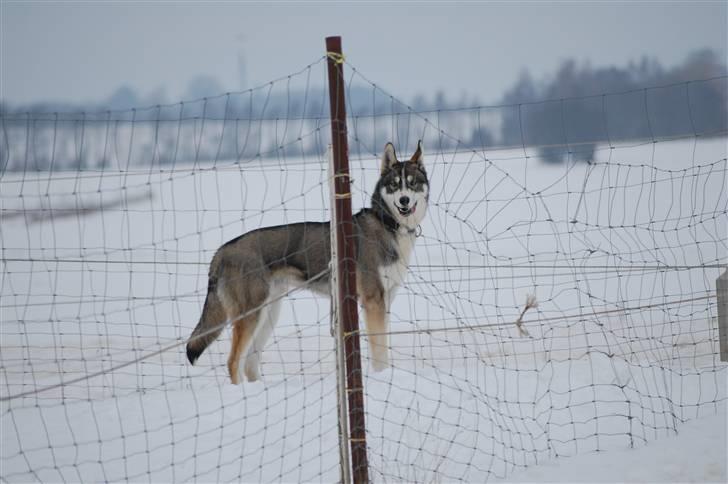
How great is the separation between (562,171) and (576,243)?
29.4 feet

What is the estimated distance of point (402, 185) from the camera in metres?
5.92

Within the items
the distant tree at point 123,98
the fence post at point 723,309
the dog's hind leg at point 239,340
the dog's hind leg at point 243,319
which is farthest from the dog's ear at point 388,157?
the distant tree at point 123,98

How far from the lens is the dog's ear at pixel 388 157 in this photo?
5.71 meters

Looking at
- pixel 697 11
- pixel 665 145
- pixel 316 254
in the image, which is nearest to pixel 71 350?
pixel 316 254

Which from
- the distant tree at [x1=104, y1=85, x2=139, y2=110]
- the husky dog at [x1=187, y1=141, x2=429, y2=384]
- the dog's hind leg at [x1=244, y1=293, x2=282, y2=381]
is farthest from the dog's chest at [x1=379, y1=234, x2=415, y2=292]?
the distant tree at [x1=104, y1=85, x2=139, y2=110]

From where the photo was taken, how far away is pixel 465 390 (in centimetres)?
479

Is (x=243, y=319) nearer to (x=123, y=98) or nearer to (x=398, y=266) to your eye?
(x=398, y=266)

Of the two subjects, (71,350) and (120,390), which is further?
(71,350)

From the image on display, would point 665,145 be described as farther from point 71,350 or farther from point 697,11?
point 697,11

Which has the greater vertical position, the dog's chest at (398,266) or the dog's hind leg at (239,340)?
the dog's chest at (398,266)

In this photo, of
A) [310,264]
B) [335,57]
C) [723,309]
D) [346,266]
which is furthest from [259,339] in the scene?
[723,309]

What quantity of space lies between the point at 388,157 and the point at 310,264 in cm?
110

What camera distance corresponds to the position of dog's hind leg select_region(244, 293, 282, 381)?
19.5ft

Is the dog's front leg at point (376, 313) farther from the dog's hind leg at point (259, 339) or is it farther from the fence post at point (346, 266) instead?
the fence post at point (346, 266)
